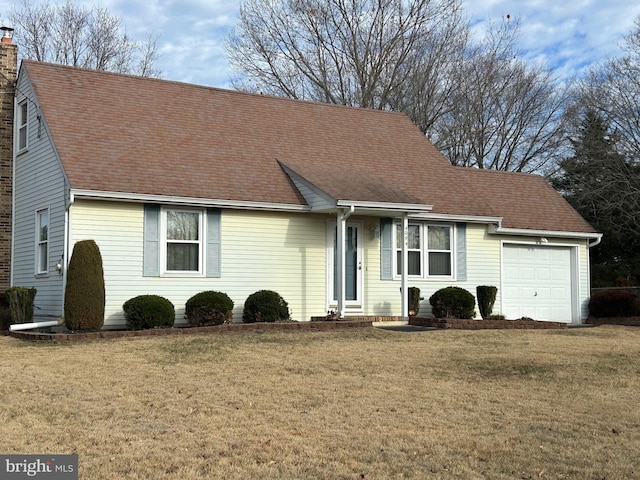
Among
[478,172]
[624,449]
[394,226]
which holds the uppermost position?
[478,172]

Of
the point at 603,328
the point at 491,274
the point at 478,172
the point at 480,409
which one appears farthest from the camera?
the point at 478,172

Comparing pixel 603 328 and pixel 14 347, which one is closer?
pixel 14 347

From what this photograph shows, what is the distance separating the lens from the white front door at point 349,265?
19.0 m

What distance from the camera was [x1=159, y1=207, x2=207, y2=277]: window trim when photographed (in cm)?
1716

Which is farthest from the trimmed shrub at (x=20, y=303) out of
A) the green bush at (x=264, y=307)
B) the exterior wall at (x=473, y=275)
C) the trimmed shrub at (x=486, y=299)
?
the trimmed shrub at (x=486, y=299)

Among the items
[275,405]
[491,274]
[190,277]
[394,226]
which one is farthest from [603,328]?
[275,405]

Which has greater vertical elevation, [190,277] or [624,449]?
[190,277]

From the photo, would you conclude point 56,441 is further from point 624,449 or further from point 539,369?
point 539,369

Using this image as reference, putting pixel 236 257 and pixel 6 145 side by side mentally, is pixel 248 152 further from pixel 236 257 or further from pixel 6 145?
pixel 6 145

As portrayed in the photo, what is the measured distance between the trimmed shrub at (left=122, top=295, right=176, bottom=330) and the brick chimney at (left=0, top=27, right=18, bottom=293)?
4870 mm

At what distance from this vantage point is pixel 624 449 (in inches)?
286

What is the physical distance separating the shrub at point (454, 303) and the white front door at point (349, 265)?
190 centimetres

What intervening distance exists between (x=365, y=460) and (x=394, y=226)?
12.8 meters

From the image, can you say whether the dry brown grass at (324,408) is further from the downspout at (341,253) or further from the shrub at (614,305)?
Result: the shrub at (614,305)
